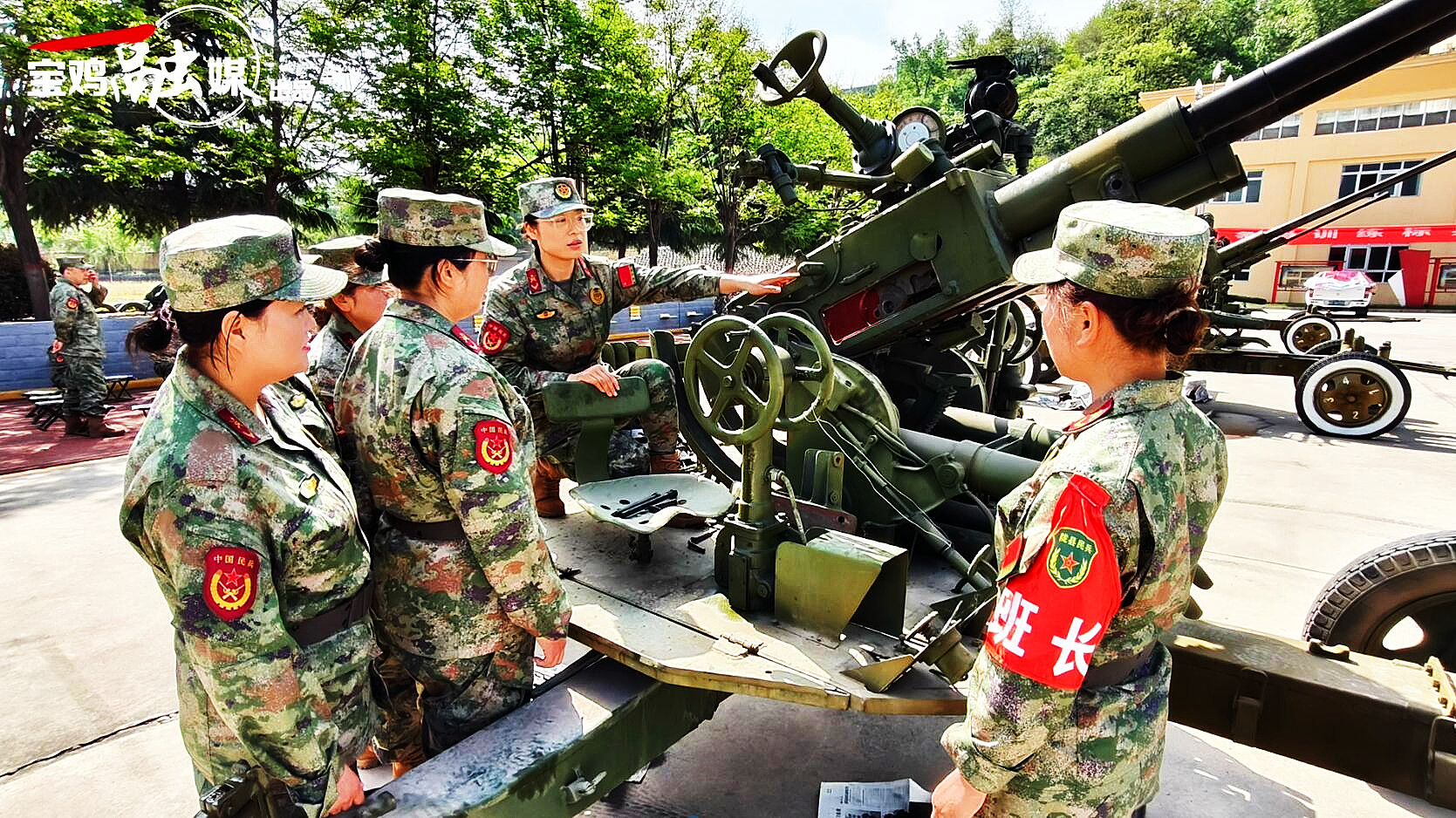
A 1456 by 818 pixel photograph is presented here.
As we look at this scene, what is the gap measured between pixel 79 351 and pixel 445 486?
30.2 ft

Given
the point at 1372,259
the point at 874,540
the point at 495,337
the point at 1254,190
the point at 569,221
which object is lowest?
the point at 874,540

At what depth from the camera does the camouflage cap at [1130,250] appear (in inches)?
55.8

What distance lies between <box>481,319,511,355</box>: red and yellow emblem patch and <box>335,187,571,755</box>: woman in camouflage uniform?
1.11 m

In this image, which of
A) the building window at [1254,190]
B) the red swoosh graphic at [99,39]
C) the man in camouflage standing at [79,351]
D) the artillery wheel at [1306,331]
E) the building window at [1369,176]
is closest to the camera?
the man in camouflage standing at [79,351]

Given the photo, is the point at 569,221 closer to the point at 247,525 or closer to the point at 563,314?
the point at 563,314

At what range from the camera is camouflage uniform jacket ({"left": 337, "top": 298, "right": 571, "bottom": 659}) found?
2010 millimetres

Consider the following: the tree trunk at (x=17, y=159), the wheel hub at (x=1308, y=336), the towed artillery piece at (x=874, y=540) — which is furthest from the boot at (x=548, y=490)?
the tree trunk at (x=17, y=159)

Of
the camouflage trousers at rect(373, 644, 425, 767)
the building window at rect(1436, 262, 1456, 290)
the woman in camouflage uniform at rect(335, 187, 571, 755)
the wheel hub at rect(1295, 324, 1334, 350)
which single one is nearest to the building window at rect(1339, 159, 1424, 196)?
the building window at rect(1436, 262, 1456, 290)

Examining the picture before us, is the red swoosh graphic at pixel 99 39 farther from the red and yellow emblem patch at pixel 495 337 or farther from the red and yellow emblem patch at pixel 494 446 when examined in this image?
the red and yellow emblem patch at pixel 494 446

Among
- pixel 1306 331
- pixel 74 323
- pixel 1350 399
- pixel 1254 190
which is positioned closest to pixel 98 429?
pixel 74 323

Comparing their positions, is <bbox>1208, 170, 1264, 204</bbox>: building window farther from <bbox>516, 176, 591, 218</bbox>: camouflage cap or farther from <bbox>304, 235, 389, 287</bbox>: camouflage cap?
<bbox>304, 235, 389, 287</bbox>: camouflage cap

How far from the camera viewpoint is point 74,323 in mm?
8812

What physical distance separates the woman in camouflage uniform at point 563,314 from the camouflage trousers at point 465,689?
112 cm

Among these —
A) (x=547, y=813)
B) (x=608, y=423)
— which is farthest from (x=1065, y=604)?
(x=608, y=423)
